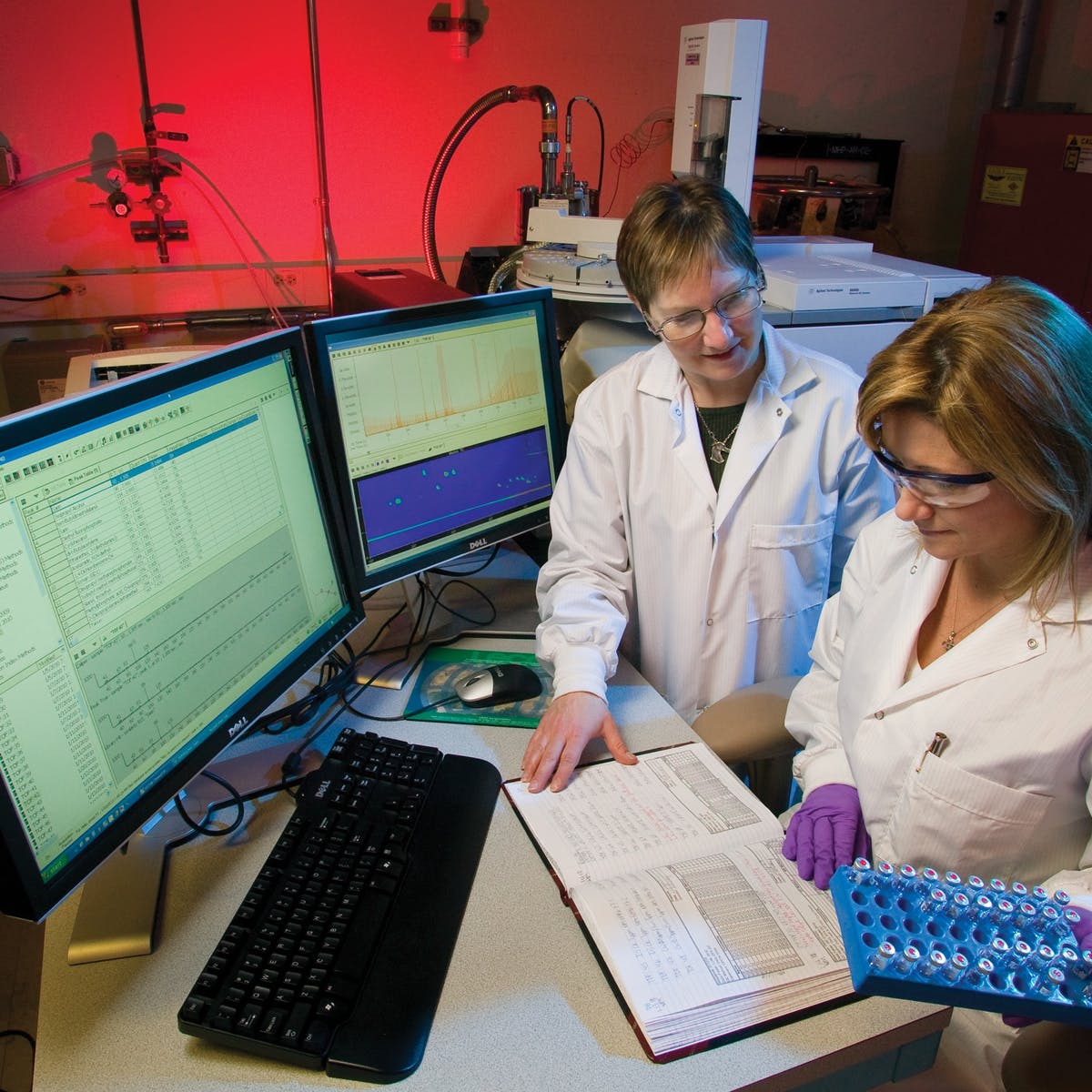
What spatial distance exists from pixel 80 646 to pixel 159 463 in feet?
0.57

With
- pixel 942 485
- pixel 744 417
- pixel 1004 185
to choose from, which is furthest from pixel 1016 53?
pixel 942 485

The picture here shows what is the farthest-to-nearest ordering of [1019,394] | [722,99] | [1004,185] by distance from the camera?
[1004,185]
[722,99]
[1019,394]

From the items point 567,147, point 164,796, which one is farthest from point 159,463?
→ point 567,147

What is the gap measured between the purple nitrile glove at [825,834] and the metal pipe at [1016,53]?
2943 mm

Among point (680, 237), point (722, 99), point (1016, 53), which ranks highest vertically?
point (1016, 53)

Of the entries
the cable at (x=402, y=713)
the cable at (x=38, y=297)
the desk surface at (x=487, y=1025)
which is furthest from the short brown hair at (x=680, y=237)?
the cable at (x=38, y=297)

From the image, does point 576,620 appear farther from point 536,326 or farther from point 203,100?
point 203,100

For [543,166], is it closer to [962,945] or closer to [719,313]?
[719,313]

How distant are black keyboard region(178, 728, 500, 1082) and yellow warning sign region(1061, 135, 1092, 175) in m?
2.64

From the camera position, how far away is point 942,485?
0.83 metres

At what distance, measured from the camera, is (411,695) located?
1203mm

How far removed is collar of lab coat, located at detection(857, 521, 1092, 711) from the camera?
2.86 ft

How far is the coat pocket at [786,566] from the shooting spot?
1359mm

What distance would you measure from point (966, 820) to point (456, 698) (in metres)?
0.62
